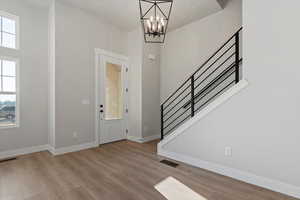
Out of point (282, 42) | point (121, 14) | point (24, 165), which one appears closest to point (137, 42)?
point (121, 14)

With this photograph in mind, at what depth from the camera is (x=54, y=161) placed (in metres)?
2.94

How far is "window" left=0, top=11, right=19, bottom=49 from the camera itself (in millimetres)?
Result: 3129

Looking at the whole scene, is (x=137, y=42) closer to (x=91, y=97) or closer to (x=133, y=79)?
(x=133, y=79)

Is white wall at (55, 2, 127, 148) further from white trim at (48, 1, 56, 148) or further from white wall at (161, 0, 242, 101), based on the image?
white wall at (161, 0, 242, 101)

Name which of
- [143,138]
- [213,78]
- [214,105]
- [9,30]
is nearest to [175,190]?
[214,105]

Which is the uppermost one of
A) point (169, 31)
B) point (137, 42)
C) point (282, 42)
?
point (169, 31)

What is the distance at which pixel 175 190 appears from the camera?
6.54 feet

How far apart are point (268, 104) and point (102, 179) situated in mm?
2613

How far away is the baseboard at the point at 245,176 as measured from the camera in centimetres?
186

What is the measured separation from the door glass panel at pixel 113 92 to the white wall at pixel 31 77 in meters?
1.46

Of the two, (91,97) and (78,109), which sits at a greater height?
(91,97)

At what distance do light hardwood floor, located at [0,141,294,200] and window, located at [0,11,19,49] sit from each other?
97.0 inches

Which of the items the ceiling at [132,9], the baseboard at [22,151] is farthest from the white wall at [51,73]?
the ceiling at [132,9]

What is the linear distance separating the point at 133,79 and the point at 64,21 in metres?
2.23
